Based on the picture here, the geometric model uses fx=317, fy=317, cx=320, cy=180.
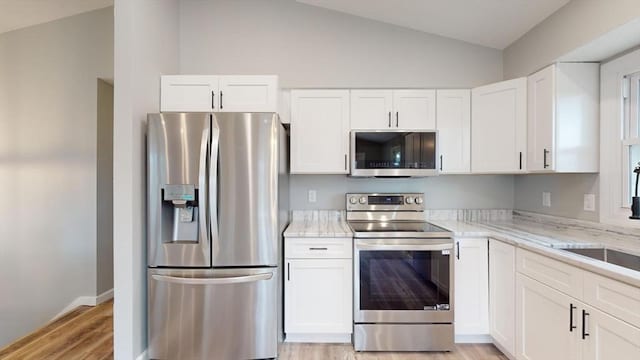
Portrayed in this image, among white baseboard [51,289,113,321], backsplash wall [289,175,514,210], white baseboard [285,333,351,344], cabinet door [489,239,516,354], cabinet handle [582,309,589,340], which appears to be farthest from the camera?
white baseboard [51,289,113,321]

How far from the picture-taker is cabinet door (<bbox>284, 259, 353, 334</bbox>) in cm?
233

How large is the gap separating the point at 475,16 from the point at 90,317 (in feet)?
13.9

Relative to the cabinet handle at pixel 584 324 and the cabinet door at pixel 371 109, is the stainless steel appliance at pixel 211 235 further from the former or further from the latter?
the cabinet handle at pixel 584 324

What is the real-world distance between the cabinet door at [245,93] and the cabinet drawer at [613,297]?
6.89ft

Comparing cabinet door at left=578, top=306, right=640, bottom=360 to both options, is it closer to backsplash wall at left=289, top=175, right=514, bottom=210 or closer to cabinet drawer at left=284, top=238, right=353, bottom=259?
cabinet drawer at left=284, top=238, right=353, bottom=259

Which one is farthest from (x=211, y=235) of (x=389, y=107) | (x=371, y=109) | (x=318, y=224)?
(x=389, y=107)

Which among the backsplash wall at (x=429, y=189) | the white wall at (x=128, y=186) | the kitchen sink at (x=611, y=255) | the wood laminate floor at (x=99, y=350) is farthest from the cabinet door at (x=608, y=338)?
the white wall at (x=128, y=186)

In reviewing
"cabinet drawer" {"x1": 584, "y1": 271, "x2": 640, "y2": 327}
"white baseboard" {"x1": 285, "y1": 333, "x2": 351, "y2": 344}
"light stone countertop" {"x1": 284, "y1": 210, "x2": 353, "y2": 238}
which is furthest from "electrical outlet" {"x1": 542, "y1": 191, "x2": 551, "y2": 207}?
"white baseboard" {"x1": 285, "y1": 333, "x2": 351, "y2": 344}

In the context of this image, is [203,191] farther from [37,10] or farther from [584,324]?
[37,10]

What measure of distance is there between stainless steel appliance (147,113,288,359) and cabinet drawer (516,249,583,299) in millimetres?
1572

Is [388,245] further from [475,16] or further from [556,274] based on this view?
[475,16]

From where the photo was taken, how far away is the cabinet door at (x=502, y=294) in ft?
6.83

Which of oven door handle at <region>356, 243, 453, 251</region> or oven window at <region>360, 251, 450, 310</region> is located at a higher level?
oven door handle at <region>356, 243, 453, 251</region>

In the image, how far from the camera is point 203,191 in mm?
2018
